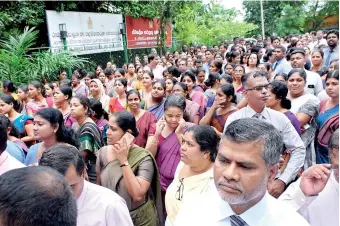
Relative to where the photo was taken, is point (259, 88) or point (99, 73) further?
point (99, 73)

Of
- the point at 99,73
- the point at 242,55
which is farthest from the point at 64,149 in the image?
the point at 242,55

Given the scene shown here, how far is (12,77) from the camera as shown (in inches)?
299

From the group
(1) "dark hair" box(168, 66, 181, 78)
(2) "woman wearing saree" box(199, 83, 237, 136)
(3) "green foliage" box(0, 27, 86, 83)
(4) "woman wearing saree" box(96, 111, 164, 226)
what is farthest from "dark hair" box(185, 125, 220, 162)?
(3) "green foliage" box(0, 27, 86, 83)

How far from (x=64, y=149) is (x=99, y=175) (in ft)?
2.79

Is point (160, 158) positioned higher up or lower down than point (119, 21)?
lower down

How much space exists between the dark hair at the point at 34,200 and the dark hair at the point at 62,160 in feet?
2.65

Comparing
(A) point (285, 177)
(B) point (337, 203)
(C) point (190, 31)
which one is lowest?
(A) point (285, 177)

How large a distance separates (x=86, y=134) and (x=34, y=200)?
2.29 m

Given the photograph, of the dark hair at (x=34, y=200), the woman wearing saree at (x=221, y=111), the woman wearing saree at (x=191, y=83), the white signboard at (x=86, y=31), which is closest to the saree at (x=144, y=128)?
the woman wearing saree at (x=221, y=111)

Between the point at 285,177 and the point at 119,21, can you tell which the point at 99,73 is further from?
the point at 285,177

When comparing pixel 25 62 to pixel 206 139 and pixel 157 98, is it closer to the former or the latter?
pixel 157 98

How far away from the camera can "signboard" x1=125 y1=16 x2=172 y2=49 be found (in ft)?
41.5

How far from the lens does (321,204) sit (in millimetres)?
1769

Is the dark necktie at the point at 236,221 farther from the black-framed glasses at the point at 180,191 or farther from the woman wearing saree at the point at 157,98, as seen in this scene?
the woman wearing saree at the point at 157,98
